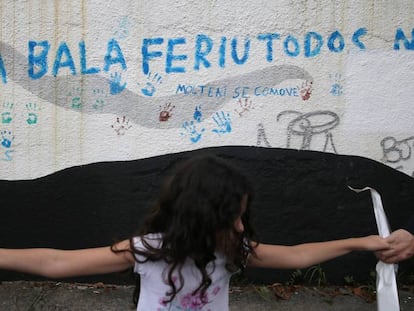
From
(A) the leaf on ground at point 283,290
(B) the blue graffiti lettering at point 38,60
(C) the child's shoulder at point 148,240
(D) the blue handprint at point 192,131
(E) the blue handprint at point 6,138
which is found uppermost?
(B) the blue graffiti lettering at point 38,60

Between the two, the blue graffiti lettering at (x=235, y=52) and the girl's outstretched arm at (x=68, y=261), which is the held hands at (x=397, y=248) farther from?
the blue graffiti lettering at (x=235, y=52)

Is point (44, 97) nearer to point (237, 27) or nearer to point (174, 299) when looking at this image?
point (237, 27)

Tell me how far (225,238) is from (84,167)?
2.31 m

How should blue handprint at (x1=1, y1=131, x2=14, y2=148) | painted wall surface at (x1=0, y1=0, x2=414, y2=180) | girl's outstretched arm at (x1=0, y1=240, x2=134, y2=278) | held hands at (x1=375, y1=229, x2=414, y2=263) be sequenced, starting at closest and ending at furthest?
girl's outstretched arm at (x1=0, y1=240, x2=134, y2=278) < held hands at (x1=375, y1=229, x2=414, y2=263) < painted wall surface at (x1=0, y1=0, x2=414, y2=180) < blue handprint at (x1=1, y1=131, x2=14, y2=148)

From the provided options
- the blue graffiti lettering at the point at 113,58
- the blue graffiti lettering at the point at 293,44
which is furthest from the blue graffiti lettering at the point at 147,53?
the blue graffiti lettering at the point at 293,44

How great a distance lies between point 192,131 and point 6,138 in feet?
4.58

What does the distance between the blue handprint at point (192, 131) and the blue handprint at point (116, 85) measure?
1.75 ft

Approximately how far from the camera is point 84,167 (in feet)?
12.7

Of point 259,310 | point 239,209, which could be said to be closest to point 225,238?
point 239,209

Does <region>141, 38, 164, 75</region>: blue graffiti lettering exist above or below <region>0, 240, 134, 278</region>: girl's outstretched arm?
above

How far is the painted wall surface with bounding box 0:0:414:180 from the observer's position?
3.72 m

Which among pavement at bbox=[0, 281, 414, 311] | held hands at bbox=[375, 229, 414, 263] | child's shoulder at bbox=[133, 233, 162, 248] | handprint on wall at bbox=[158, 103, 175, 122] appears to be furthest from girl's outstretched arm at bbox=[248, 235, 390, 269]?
handprint on wall at bbox=[158, 103, 175, 122]

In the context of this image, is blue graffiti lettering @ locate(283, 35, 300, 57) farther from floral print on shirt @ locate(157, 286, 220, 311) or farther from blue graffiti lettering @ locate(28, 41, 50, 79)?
floral print on shirt @ locate(157, 286, 220, 311)

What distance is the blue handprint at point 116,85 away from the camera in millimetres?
3758
